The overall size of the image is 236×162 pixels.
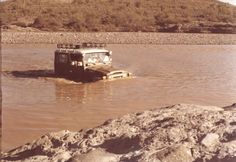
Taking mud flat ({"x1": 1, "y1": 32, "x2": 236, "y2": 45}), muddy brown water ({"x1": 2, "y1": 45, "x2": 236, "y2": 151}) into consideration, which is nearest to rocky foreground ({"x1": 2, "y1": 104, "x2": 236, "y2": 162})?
muddy brown water ({"x1": 2, "y1": 45, "x2": 236, "y2": 151})

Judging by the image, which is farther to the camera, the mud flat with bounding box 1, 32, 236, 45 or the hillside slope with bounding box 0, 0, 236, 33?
the hillside slope with bounding box 0, 0, 236, 33

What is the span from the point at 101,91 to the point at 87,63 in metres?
2.11

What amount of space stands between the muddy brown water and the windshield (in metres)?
0.94

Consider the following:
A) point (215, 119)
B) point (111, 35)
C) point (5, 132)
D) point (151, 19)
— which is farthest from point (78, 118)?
point (151, 19)

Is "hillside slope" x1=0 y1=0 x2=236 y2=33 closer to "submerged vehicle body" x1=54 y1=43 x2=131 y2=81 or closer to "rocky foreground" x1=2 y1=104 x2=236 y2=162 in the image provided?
"submerged vehicle body" x1=54 y1=43 x2=131 y2=81

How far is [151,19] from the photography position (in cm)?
5169

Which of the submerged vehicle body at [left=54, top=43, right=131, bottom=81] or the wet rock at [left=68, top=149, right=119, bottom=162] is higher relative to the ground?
the wet rock at [left=68, top=149, right=119, bottom=162]

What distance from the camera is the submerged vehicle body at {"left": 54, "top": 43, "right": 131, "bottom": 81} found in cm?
1784

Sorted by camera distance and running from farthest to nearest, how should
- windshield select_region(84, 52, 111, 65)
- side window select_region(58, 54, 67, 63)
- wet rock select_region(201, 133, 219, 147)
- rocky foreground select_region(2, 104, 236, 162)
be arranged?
side window select_region(58, 54, 67, 63) → windshield select_region(84, 52, 111, 65) → wet rock select_region(201, 133, 219, 147) → rocky foreground select_region(2, 104, 236, 162)

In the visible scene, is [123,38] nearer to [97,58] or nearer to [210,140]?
[97,58]

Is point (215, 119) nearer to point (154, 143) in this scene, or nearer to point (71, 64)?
point (154, 143)

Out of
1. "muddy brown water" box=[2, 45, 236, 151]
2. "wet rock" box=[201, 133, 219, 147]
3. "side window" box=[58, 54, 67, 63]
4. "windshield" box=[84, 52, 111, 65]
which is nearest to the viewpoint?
"wet rock" box=[201, 133, 219, 147]

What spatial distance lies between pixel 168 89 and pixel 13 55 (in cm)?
1399

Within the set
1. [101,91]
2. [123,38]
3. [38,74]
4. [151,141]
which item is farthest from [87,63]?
[123,38]
